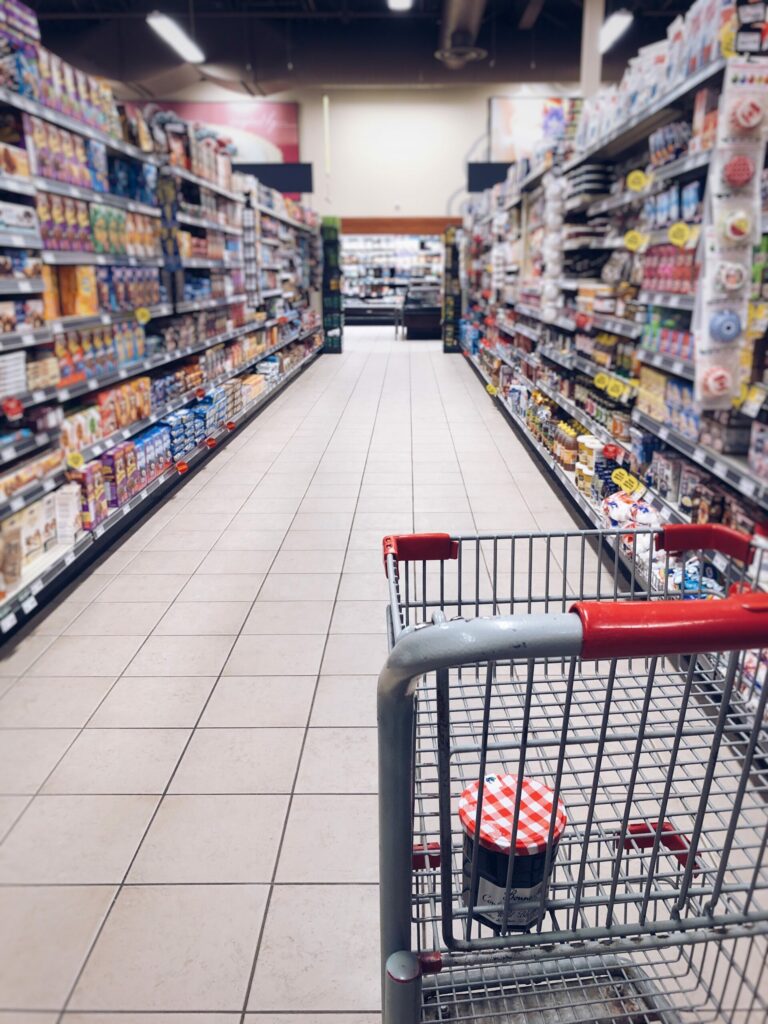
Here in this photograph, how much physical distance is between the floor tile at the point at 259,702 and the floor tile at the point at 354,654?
0.48 ft

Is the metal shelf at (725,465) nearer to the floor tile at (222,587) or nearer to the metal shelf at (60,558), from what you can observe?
the floor tile at (222,587)

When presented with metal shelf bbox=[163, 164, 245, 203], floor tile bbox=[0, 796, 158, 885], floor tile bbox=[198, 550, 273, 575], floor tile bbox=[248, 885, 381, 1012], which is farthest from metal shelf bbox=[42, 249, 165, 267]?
floor tile bbox=[248, 885, 381, 1012]

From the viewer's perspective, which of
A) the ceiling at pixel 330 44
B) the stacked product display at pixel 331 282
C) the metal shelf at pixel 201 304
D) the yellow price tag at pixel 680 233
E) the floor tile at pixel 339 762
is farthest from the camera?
the stacked product display at pixel 331 282

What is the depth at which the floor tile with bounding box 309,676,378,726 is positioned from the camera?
286cm

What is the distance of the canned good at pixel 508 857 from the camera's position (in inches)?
47.0

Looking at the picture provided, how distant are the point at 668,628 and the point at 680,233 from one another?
105 inches

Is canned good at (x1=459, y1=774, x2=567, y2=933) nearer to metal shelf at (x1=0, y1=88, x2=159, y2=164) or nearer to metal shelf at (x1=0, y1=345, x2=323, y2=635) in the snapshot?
metal shelf at (x1=0, y1=345, x2=323, y2=635)

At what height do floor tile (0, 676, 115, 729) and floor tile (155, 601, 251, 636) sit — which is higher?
floor tile (155, 601, 251, 636)

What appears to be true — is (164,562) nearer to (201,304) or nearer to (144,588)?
(144,588)

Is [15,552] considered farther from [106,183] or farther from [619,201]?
[619,201]

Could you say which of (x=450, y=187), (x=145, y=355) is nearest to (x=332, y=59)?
(x=450, y=187)

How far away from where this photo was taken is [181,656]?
337 centimetres

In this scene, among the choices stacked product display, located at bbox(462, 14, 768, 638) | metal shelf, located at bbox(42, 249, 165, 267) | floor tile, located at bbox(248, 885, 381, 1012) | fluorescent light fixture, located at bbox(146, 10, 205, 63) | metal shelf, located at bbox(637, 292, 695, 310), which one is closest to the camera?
floor tile, located at bbox(248, 885, 381, 1012)

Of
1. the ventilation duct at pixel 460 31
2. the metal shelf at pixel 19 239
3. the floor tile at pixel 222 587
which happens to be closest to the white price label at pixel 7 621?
the floor tile at pixel 222 587
